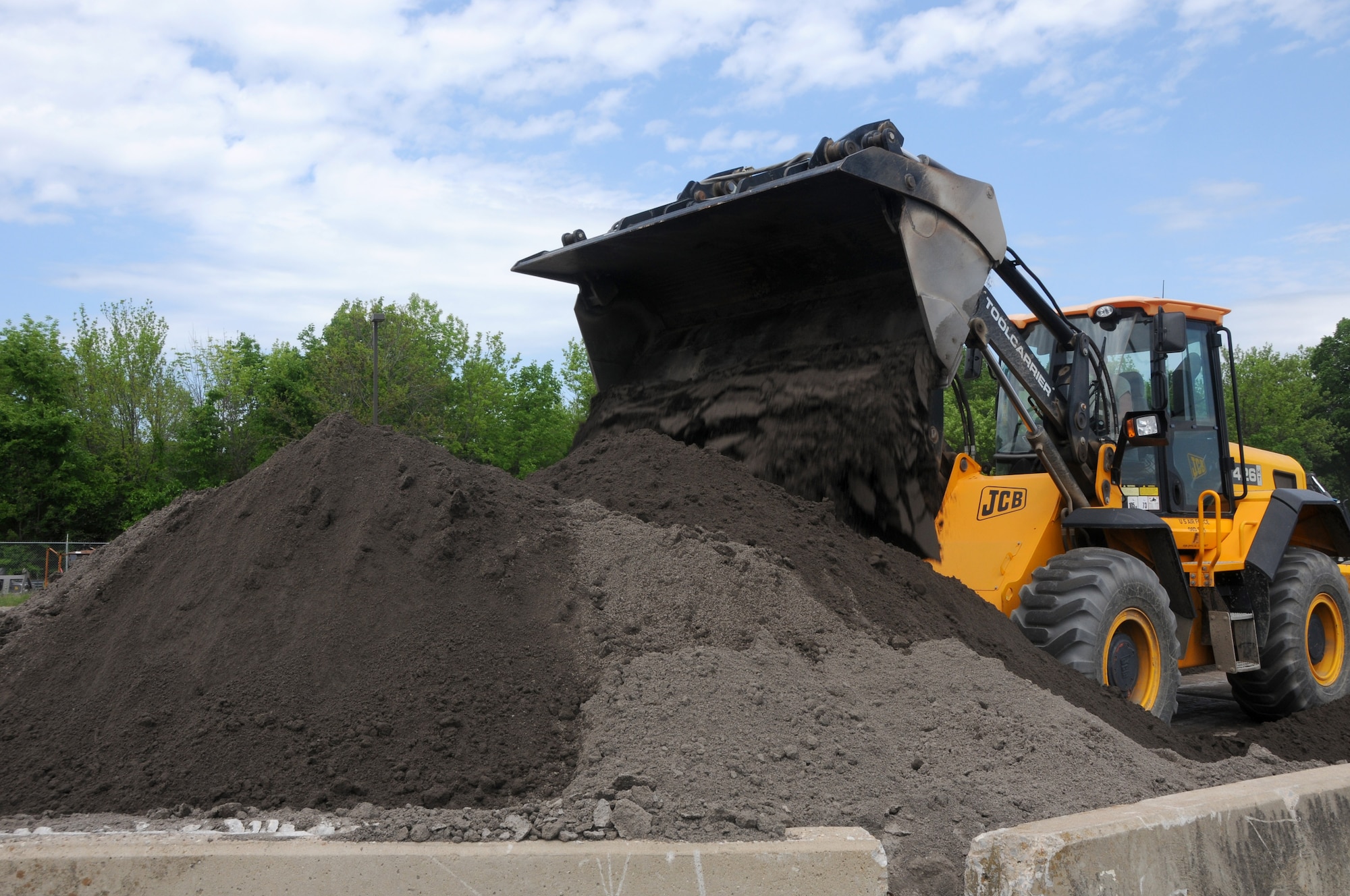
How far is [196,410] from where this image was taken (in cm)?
3344

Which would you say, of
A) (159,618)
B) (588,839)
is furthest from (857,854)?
(159,618)

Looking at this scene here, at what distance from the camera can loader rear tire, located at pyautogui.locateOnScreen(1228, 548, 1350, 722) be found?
24.0 ft

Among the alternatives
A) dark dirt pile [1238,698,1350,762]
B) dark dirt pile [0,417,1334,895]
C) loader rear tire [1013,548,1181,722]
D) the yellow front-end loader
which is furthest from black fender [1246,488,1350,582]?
dark dirt pile [0,417,1334,895]

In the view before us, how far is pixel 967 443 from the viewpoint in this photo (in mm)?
7348

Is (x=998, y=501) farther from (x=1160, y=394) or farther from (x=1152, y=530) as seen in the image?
(x=1160, y=394)

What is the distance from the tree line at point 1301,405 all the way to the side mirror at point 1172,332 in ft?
95.9

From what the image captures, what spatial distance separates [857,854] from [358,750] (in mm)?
1614

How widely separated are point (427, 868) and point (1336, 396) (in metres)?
54.3

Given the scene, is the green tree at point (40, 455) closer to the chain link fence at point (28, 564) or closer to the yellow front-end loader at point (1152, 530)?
the chain link fence at point (28, 564)

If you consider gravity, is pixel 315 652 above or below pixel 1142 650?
above

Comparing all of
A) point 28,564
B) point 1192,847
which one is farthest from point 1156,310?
point 28,564

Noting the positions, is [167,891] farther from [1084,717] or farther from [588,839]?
[1084,717]

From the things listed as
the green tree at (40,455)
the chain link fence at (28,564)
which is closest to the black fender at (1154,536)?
the chain link fence at (28,564)

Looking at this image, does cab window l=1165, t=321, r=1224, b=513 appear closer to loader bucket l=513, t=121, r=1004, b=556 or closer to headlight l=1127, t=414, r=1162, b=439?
headlight l=1127, t=414, r=1162, b=439
